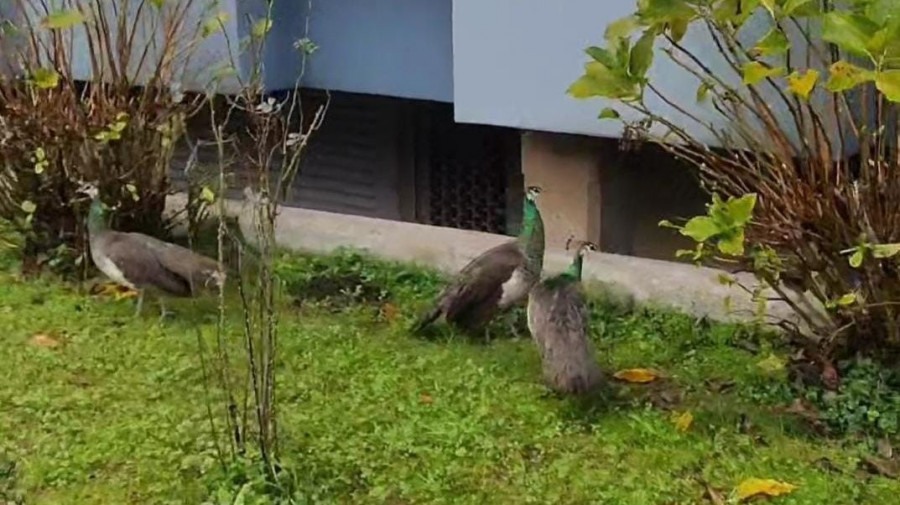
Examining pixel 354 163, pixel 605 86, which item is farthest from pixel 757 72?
pixel 354 163

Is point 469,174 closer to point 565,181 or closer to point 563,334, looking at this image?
point 565,181

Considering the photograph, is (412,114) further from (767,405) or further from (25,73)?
(767,405)

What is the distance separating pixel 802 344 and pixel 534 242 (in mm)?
1201

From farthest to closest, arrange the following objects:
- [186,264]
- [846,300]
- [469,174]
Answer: [469,174] < [186,264] < [846,300]

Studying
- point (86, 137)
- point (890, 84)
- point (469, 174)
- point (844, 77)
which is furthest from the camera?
point (469, 174)

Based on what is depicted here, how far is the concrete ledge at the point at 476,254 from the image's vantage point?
573 cm

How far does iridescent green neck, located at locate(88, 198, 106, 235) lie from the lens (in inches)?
238

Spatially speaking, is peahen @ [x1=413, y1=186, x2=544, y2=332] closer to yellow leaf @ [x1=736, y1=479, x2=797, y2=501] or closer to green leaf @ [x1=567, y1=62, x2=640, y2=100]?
green leaf @ [x1=567, y1=62, x2=640, y2=100]

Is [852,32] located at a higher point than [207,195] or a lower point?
higher

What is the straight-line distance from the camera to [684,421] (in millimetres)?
4684

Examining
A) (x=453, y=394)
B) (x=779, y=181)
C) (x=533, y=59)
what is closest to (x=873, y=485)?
(x=779, y=181)

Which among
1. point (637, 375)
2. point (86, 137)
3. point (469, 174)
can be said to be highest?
point (86, 137)

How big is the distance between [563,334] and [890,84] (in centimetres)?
154

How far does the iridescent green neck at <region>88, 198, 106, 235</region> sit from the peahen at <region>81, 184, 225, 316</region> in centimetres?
5
